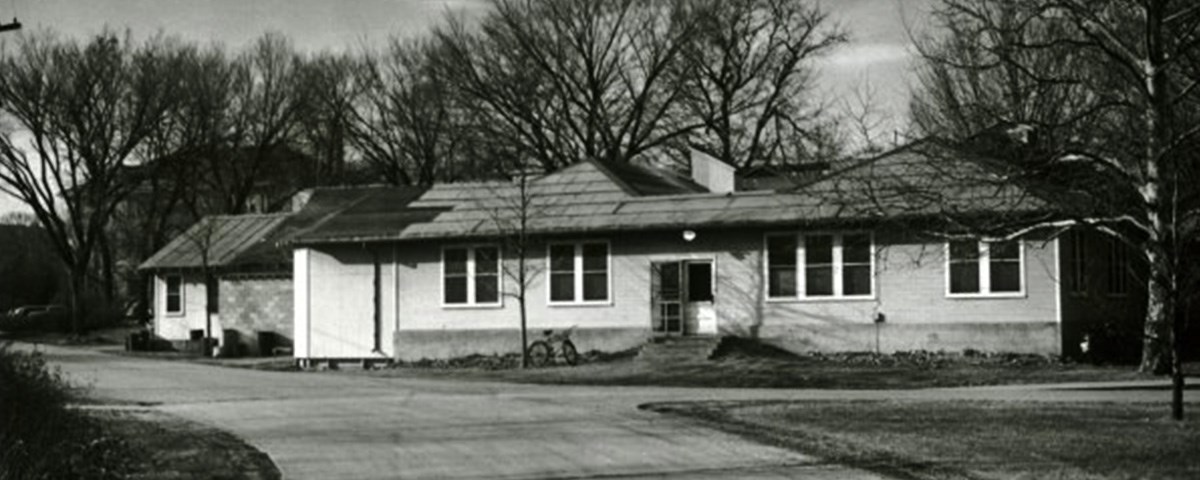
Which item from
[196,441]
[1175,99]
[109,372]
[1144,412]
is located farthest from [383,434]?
[109,372]

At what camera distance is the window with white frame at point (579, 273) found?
36.5 metres

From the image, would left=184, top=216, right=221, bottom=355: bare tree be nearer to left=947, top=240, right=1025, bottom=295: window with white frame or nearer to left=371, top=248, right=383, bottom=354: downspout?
left=371, top=248, right=383, bottom=354: downspout

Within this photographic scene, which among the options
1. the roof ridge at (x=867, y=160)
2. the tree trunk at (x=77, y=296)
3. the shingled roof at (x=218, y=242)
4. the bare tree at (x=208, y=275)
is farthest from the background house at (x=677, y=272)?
the tree trunk at (x=77, y=296)

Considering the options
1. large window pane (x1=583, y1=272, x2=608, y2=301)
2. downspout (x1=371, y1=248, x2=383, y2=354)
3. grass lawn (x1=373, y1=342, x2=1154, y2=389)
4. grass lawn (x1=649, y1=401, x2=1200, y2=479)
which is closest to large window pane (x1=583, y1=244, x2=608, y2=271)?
large window pane (x1=583, y1=272, x2=608, y2=301)

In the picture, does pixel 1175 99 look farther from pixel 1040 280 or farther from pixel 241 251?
pixel 241 251

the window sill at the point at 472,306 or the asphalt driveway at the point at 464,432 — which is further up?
the window sill at the point at 472,306

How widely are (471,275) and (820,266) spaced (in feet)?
28.3

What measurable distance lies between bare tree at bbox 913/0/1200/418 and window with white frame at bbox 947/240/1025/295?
341 centimetres

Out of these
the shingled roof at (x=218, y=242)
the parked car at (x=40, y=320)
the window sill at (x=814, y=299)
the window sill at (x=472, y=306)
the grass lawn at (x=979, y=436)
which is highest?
the shingled roof at (x=218, y=242)

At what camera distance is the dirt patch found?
14.5 meters

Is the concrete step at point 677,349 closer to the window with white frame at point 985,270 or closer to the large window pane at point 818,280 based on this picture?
the large window pane at point 818,280

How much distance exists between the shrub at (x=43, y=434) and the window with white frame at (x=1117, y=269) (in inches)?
959

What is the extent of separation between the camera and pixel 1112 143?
26375 millimetres

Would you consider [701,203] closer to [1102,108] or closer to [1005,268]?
[1005,268]
